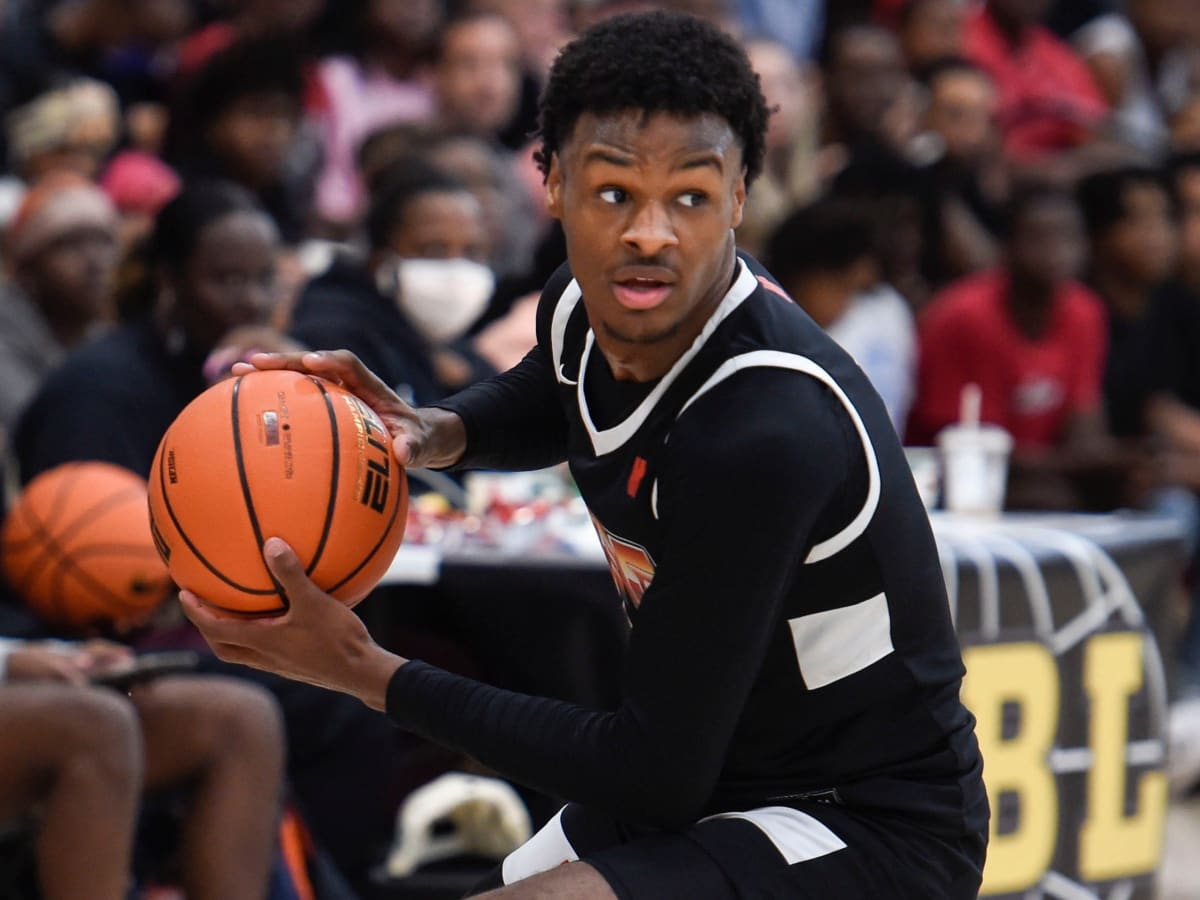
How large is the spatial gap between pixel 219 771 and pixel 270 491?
162 cm

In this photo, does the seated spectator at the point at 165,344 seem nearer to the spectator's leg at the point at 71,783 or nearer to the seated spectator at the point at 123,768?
the seated spectator at the point at 123,768

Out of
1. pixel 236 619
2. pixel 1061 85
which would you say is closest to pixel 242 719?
pixel 236 619

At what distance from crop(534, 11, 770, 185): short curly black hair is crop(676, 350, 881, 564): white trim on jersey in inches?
11.1

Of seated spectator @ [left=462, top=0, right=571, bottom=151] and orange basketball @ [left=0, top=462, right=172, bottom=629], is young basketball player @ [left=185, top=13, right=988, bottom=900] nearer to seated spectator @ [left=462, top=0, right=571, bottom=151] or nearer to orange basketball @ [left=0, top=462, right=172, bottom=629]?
orange basketball @ [left=0, top=462, right=172, bottom=629]

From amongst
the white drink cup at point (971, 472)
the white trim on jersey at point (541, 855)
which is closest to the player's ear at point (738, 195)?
the white trim on jersey at point (541, 855)

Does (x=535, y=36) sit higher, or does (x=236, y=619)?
(x=535, y=36)

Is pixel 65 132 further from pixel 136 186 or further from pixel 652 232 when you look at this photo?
pixel 652 232

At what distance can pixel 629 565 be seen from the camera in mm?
2490

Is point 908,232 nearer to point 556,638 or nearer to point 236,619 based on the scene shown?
point 556,638

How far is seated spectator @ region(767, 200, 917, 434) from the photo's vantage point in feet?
19.7

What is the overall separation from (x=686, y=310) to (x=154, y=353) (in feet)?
9.04

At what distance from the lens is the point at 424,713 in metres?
2.39

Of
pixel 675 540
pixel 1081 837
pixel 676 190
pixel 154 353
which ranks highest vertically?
pixel 676 190

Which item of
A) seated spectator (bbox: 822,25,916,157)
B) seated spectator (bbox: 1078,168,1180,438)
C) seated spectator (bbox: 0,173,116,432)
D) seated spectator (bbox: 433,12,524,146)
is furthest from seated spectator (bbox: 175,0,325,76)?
seated spectator (bbox: 1078,168,1180,438)
